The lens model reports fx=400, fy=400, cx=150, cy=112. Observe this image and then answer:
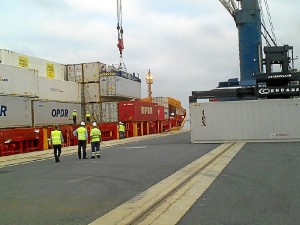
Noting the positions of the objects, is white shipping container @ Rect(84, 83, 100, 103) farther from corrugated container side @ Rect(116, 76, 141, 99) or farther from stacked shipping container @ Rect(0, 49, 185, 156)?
corrugated container side @ Rect(116, 76, 141, 99)

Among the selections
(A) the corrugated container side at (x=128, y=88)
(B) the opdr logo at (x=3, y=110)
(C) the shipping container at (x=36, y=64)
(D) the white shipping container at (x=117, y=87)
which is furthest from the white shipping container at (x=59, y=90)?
(B) the opdr logo at (x=3, y=110)

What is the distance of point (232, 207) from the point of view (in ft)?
22.6

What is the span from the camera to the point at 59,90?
3133 cm

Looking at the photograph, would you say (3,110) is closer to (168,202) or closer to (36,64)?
(36,64)

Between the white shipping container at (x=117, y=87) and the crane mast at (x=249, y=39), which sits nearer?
the crane mast at (x=249, y=39)

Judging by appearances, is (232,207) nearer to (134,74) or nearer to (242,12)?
(242,12)

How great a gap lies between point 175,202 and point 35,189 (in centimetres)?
383

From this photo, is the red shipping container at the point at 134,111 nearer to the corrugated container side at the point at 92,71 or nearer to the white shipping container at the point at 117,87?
the white shipping container at the point at 117,87

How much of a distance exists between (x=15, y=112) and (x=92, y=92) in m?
12.2

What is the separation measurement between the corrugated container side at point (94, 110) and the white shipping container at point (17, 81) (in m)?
9.78

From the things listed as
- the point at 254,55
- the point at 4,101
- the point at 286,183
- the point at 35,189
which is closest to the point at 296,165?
the point at 286,183

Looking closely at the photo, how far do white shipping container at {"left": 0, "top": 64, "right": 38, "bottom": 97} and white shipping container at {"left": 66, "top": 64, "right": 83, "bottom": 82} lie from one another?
28.8ft

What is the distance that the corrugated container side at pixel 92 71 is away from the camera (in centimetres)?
3534

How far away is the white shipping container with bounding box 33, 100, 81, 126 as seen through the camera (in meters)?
26.9
